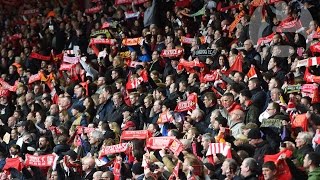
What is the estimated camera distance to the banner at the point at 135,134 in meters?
12.5

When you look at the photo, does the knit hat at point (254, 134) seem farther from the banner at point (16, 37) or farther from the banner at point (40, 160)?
the banner at point (16, 37)

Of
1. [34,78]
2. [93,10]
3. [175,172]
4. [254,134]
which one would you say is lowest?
[175,172]

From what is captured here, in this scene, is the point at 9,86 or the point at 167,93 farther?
the point at 9,86

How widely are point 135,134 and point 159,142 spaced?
81cm

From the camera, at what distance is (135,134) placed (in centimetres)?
1260

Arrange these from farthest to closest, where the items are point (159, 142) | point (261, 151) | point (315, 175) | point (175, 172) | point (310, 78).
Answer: point (310, 78)
point (159, 142)
point (175, 172)
point (261, 151)
point (315, 175)

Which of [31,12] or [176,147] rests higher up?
[31,12]

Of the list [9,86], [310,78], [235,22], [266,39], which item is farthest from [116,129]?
[9,86]

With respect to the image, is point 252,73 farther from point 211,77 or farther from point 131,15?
point 131,15

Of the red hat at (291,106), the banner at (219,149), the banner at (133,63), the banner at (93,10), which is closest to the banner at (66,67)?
the banner at (133,63)

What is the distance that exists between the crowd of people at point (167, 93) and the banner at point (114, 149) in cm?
2

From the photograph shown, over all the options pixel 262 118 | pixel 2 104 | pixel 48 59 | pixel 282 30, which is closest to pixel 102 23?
pixel 48 59

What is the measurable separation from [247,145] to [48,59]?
30.8 ft

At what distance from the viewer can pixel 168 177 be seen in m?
10.9
